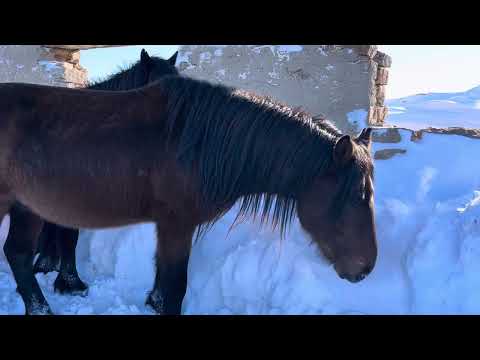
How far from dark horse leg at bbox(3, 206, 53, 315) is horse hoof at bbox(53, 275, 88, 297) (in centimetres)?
37

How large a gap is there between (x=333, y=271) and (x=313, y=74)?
2.85 metres

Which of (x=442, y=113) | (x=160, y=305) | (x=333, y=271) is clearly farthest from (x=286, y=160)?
(x=442, y=113)

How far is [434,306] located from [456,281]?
234 millimetres

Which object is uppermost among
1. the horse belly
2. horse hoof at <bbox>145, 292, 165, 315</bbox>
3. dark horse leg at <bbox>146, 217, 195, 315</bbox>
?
the horse belly

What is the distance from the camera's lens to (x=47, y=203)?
9.52 feet

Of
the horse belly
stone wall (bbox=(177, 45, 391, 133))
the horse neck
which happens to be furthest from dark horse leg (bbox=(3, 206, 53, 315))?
stone wall (bbox=(177, 45, 391, 133))

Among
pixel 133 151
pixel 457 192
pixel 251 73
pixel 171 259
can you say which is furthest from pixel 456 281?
pixel 251 73

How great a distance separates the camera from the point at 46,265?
4.03m

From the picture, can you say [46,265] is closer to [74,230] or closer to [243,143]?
[74,230]

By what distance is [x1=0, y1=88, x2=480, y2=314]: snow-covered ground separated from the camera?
119 inches

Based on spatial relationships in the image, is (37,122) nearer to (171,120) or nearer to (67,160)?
(67,160)

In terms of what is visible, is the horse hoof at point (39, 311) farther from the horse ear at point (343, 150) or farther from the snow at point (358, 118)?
the snow at point (358, 118)

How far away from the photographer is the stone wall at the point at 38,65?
6.86 metres

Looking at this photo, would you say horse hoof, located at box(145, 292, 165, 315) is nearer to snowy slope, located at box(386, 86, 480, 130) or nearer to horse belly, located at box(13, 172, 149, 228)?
horse belly, located at box(13, 172, 149, 228)
